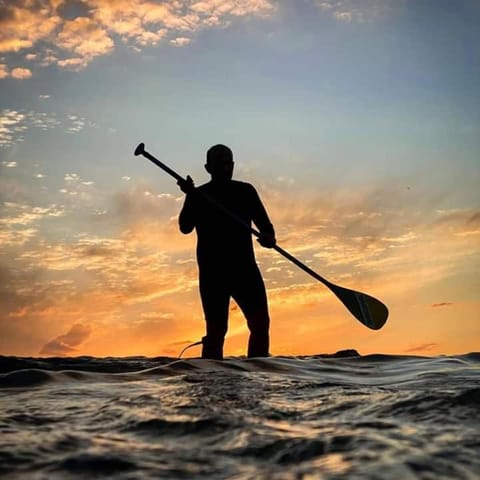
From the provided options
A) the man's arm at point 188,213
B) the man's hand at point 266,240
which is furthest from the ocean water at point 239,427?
the man's hand at point 266,240

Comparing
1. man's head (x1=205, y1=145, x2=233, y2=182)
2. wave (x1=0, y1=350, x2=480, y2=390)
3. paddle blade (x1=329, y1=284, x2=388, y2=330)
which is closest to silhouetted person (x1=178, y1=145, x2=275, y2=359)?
man's head (x1=205, y1=145, x2=233, y2=182)

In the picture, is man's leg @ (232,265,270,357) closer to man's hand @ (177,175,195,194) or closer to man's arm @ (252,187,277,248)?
man's arm @ (252,187,277,248)

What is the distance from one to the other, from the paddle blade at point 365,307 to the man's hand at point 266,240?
1.20 meters

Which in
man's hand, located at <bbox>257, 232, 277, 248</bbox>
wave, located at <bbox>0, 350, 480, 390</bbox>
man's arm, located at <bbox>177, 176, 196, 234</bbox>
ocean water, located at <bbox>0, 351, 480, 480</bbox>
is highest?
man's arm, located at <bbox>177, 176, 196, 234</bbox>

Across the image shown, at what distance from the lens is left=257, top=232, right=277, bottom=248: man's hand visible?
22.7 feet

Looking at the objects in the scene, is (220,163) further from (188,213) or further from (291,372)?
(291,372)

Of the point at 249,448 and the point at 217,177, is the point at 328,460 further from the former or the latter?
the point at 217,177

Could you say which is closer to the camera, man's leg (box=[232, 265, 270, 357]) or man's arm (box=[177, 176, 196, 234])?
man's leg (box=[232, 265, 270, 357])

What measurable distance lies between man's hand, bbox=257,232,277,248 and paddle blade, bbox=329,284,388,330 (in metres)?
1.20

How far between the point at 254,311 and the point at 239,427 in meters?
3.92

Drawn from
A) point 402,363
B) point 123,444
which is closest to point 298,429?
point 123,444

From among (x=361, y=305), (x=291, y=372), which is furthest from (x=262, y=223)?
(x=291, y=372)

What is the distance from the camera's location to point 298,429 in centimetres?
257

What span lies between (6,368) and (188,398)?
3996 millimetres
